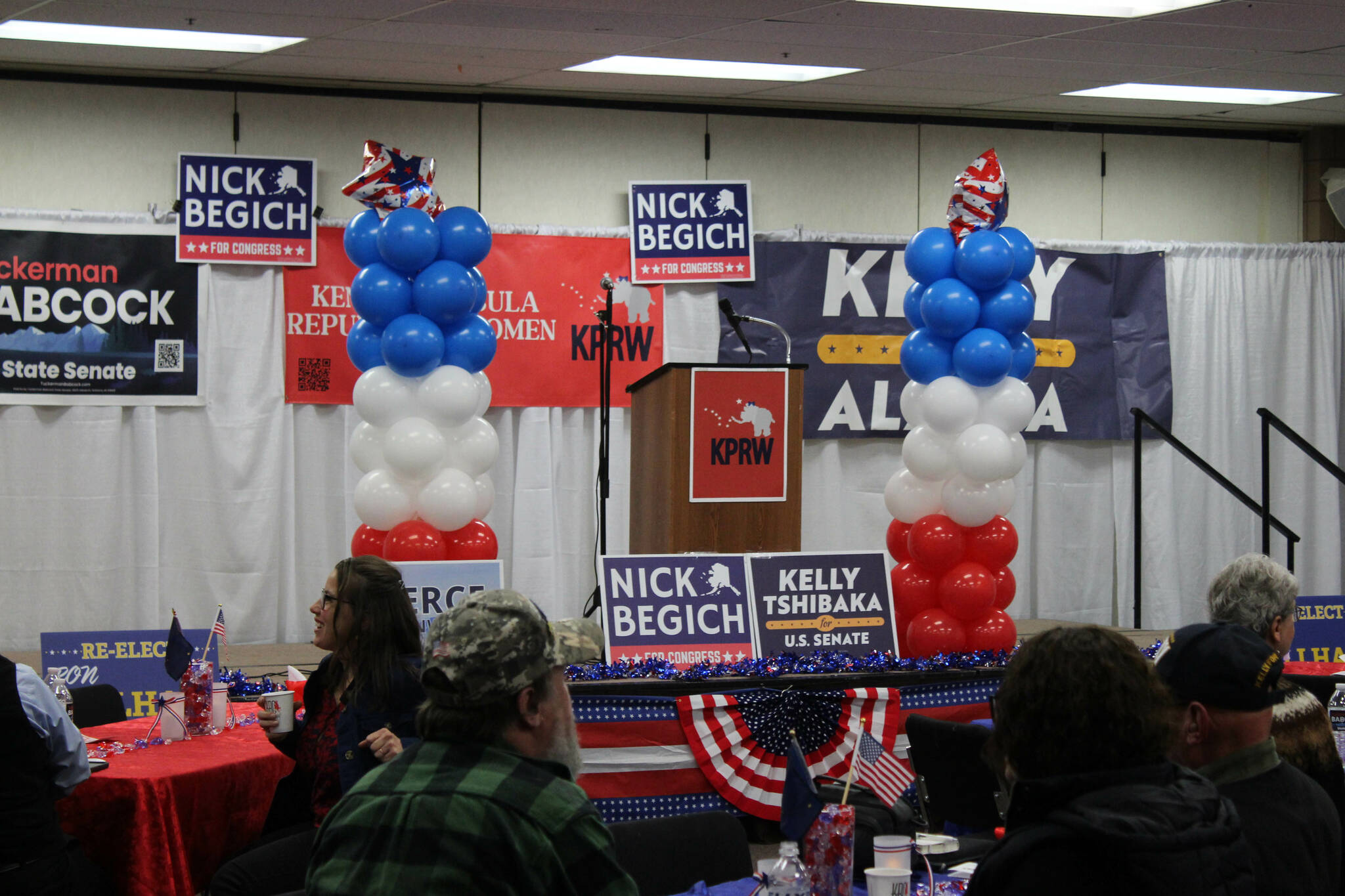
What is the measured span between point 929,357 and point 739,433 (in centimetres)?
121

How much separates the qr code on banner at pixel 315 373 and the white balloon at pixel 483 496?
1.72 metres

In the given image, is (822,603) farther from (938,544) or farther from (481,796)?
(481,796)

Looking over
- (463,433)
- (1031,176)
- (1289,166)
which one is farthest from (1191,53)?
(463,433)

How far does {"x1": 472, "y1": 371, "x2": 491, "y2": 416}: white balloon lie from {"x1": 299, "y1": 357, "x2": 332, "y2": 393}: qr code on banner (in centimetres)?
160

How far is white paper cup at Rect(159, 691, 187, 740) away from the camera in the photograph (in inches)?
164

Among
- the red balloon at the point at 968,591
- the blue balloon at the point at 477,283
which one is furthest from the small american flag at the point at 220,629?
the red balloon at the point at 968,591

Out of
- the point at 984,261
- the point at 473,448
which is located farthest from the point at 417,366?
the point at 984,261

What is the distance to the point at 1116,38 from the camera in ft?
22.4

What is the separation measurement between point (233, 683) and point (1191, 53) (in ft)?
18.7

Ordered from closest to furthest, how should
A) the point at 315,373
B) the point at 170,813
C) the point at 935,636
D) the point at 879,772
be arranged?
the point at 879,772, the point at 170,813, the point at 935,636, the point at 315,373

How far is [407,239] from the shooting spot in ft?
20.8

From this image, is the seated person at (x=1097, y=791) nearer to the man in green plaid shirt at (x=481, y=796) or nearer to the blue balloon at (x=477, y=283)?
the man in green plaid shirt at (x=481, y=796)

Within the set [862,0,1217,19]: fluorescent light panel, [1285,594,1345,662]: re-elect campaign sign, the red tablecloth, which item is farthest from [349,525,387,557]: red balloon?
[1285,594,1345,662]: re-elect campaign sign

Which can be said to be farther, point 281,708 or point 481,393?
point 481,393
